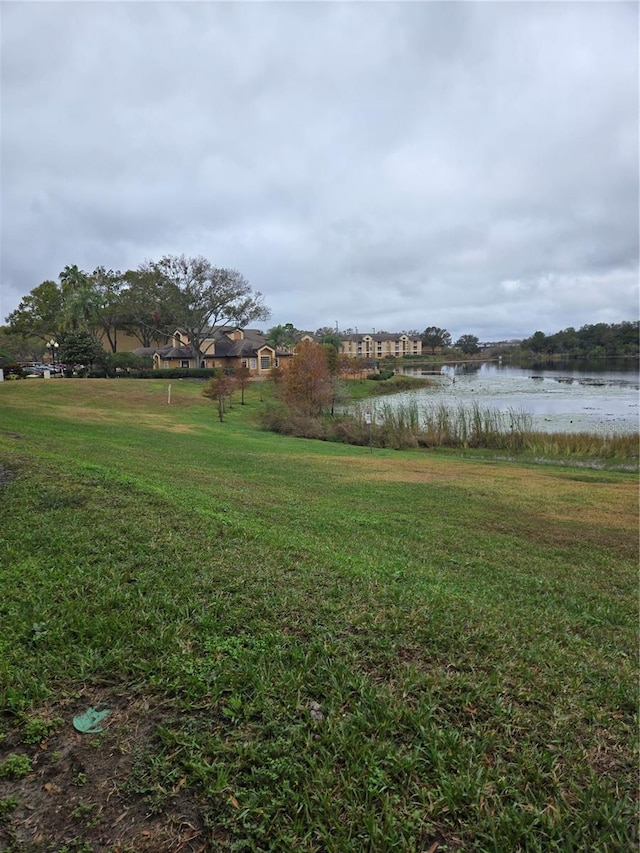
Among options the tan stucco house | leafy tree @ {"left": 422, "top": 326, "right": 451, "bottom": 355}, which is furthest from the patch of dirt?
leafy tree @ {"left": 422, "top": 326, "right": 451, "bottom": 355}

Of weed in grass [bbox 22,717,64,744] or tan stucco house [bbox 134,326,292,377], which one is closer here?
weed in grass [bbox 22,717,64,744]

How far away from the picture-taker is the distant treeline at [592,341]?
99062mm

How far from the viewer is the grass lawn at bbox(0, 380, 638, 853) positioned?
1.98 meters

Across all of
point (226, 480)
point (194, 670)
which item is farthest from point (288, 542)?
point (226, 480)

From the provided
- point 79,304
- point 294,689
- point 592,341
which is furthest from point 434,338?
point 294,689

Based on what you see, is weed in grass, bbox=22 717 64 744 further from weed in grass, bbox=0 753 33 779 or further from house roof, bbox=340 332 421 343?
house roof, bbox=340 332 421 343

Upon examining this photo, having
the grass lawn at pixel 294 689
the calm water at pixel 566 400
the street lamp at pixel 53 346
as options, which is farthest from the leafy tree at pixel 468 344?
the grass lawn at pixel 294 689

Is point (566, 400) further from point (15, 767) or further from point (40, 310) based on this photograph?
point (40, 310)

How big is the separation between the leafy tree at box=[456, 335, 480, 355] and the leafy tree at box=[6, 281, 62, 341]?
394 ft

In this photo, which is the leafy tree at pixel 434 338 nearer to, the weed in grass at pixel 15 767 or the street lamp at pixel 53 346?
the street lamp at pixel 53 346

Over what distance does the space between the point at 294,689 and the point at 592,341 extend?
125592 mm

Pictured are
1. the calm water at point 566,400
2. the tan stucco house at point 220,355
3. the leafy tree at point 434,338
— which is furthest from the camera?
the leafy tree at point 434,338

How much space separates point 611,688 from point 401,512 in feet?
19.0

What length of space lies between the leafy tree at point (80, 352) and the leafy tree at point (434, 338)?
11678cm
